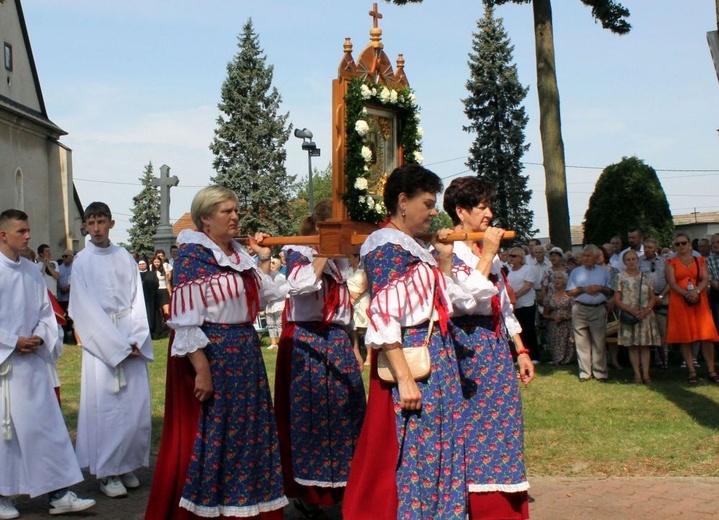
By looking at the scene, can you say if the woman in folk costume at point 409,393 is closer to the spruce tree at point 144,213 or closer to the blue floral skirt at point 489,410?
the blue floral skirt at point 489,410

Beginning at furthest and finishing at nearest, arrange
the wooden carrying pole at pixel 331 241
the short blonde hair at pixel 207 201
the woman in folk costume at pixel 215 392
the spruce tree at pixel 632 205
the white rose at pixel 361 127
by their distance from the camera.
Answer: the spruce tree at pixel 632 205 < the white rose at pixel 361 127 < the wooden carrying pole at pixel 331 241 < the short blonde hair at pixel 207 201 < the woman in folk costume at pixel 215 392

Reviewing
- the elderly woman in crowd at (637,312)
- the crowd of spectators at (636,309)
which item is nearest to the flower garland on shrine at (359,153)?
the crowd of spectators at (636,309)

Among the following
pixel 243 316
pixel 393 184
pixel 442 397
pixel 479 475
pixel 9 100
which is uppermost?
pixel 9 100

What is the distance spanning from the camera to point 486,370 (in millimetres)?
5402

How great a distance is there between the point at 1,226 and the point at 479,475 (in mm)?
3845

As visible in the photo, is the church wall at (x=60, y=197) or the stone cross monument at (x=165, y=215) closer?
the stone cross monument at (x=165, y=215)

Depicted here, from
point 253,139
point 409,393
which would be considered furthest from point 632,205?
point 253,139

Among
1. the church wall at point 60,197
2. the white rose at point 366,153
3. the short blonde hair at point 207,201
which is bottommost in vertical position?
the short blonde hair at point 207,201

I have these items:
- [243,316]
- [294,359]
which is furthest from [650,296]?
[243,316]

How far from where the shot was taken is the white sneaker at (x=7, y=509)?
6699 mm

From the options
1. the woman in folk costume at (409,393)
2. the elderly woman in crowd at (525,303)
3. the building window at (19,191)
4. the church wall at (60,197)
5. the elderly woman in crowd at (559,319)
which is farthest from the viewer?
the church wall at (60,197)

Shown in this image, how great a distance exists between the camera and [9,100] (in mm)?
35375

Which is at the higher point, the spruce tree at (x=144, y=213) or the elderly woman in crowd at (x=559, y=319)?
the spruce tree at (x=144, y=213)

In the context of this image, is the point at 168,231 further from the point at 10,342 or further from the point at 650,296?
the point at 10,342
